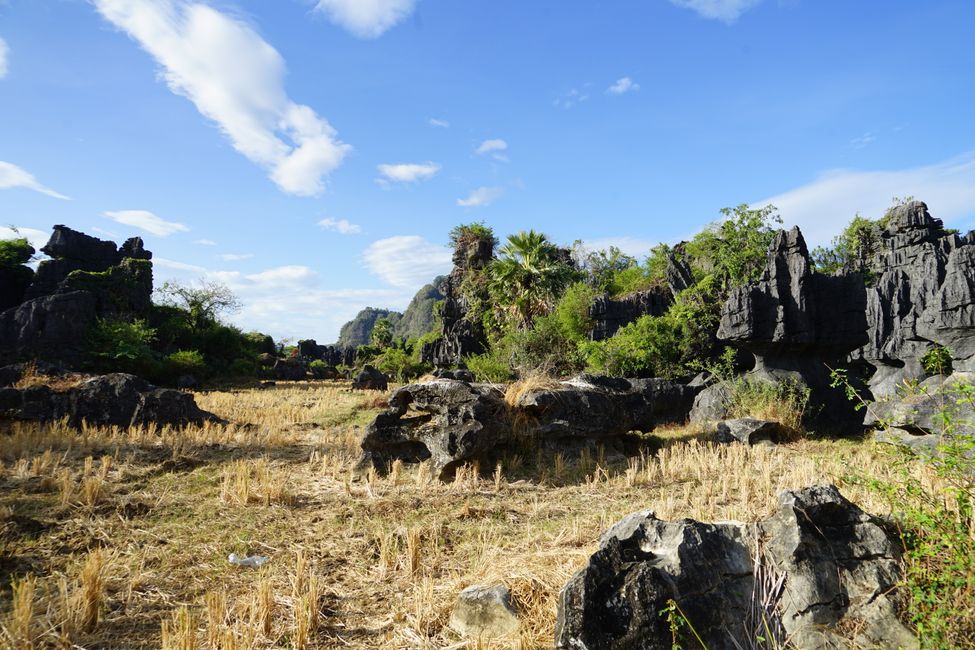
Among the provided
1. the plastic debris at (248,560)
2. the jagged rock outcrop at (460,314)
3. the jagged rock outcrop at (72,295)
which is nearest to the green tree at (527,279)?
the jagged rock outcrop at (460,314)

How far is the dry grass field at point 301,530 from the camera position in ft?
12.0

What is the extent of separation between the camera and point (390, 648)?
11.1ft

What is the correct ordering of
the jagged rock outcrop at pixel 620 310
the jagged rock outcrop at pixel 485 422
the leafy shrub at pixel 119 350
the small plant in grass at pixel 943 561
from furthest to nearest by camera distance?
the leafy shrub at pixel 119 350, the jagged rock outcrop at pixel 620 310, the jagged rock outcrop at pixel 485 422, the small plant in grass at pixel 943 561

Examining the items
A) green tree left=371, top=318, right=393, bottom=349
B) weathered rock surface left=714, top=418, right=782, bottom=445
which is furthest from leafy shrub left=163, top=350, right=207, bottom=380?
weathered rock surface left=714, top=418, right=782, bottom=445

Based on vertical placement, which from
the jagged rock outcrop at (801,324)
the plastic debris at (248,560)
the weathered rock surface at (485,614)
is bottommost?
the plastic debris at (248,560)

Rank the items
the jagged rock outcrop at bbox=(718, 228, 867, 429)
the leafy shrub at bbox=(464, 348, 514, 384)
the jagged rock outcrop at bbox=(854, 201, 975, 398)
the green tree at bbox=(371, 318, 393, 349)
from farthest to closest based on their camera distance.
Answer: the green tree at bbox=(371, 318, 393, 349), the leafy shrub at bbox=(464, 348, 514, 384), the jagged rock outcrop at bbox=(718, 228, 867, 429), the jagged rock outcrop at bbox=(854, 201, 975, 398)

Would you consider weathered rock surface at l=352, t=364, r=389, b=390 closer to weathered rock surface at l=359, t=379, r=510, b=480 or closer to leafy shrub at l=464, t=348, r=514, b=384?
leafy shrub at l=464, t=348, r=514, b=384

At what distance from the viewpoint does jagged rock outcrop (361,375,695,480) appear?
8.28 meters

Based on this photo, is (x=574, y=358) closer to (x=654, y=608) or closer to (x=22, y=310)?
(x=654, y=608)

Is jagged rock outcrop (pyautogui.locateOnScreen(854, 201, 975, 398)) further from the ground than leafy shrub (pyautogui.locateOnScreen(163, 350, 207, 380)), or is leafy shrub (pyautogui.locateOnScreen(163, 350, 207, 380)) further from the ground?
jagged rock outcrop (pyautogui.locateOnScreen(854, 201, 975, 398))

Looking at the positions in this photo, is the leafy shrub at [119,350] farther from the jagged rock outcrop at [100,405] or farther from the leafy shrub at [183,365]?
the jagged rock outcrop at [100,405]

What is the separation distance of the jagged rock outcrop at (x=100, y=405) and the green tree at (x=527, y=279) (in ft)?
73.9

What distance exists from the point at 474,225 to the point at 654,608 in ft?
157

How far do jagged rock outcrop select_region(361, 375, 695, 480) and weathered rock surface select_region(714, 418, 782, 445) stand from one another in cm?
178
